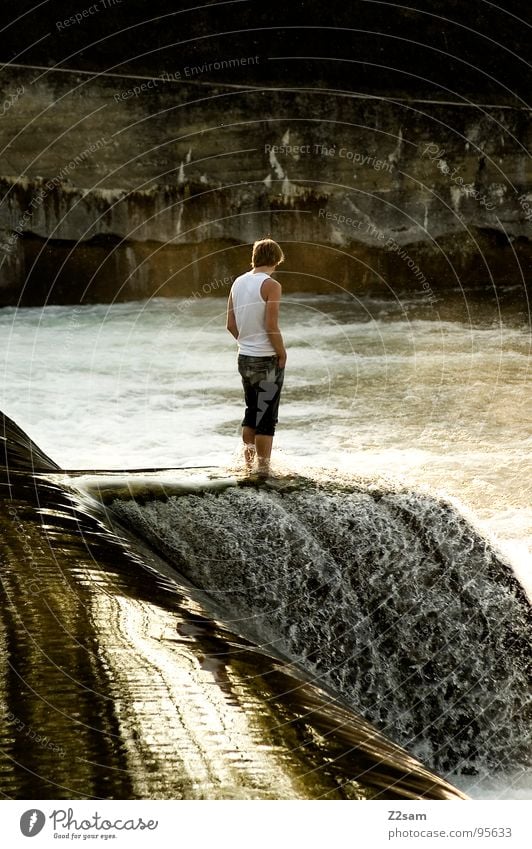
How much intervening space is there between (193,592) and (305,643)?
523 millimetres

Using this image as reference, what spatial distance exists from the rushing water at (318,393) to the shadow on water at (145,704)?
1.74 metres

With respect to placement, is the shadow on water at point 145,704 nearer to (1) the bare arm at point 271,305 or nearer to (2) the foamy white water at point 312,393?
(1) the bare arm at point 271,305

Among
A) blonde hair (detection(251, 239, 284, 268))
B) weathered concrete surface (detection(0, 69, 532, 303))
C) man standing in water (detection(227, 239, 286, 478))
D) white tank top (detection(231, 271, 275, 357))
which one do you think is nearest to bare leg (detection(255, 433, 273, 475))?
man standing in water (detection(227, 239, 286, 478))

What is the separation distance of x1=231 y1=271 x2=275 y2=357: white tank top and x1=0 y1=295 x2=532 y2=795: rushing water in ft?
2.03

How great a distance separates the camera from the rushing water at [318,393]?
254 inches

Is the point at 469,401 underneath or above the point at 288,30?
underneath

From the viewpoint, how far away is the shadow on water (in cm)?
228

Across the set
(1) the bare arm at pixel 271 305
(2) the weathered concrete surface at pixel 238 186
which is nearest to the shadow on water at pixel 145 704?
(1) the bare arm at pixel 271 305

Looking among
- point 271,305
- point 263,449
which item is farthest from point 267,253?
point 263,449

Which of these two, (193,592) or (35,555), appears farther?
(193,592)

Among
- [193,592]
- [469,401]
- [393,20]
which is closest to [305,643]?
[193,592]

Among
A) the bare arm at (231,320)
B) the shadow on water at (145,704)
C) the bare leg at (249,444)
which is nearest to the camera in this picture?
the shadow on water at (145,704)
